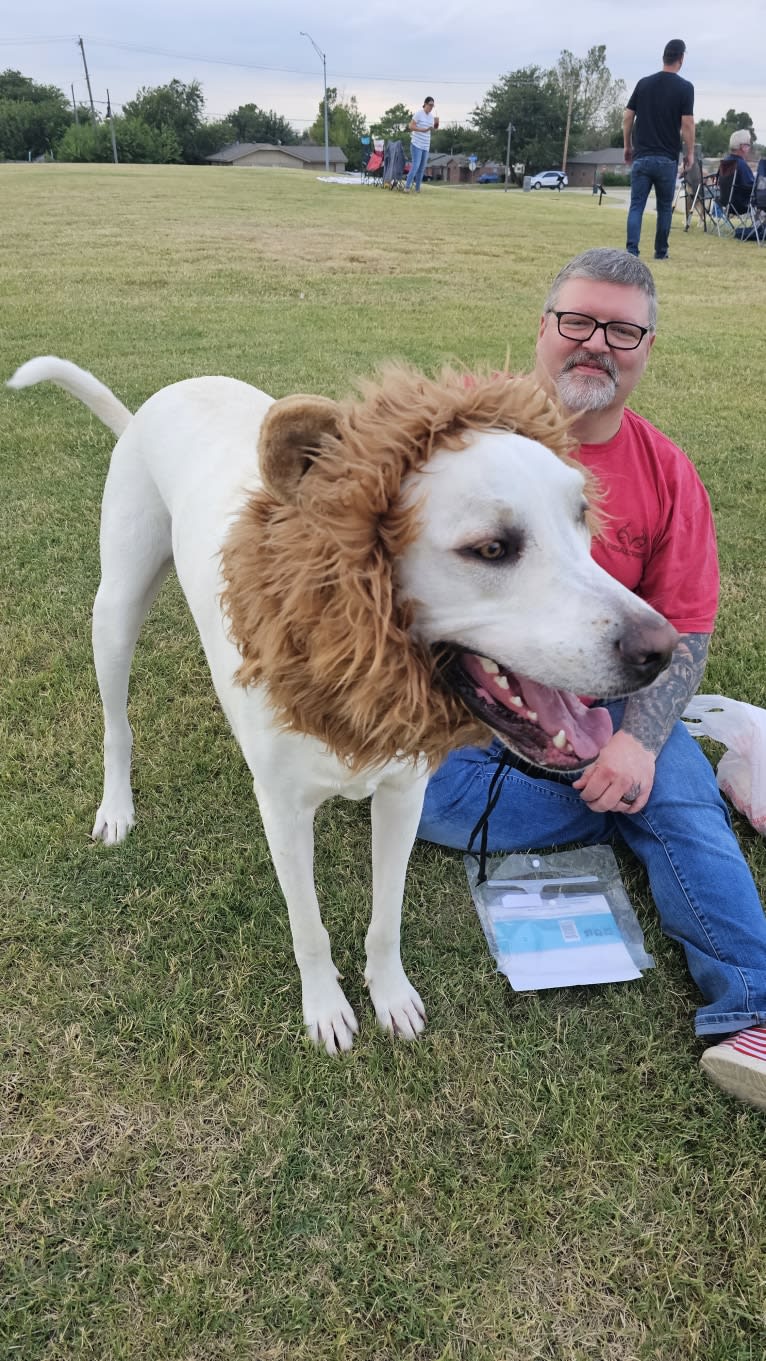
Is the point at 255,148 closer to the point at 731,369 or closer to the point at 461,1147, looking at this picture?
the point at 731,369

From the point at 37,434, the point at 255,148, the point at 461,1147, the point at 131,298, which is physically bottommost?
the point at 461,1147

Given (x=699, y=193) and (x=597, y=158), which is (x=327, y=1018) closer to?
(x=699, y=193)

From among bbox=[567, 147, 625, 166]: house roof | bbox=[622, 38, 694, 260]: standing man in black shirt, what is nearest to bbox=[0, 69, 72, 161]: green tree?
bbox=[567, 147, 625, 166]: house roof

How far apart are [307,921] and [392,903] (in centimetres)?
23

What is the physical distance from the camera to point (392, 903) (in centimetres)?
220

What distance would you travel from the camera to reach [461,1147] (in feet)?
6.63

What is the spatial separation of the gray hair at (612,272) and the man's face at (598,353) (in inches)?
0.8

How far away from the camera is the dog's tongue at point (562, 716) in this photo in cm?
152

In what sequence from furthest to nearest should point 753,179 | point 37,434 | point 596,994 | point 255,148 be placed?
1. point 255,148
2. point 753,179
3. point 37,434
4. point 596,994

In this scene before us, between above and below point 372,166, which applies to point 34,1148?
below

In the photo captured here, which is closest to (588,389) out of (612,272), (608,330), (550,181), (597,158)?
(608,330)

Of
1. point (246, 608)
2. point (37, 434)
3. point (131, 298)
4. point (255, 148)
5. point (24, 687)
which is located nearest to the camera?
point (246, 608)

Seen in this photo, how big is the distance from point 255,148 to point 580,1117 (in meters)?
103

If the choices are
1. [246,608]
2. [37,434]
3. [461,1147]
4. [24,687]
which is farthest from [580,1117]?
[37,434]
